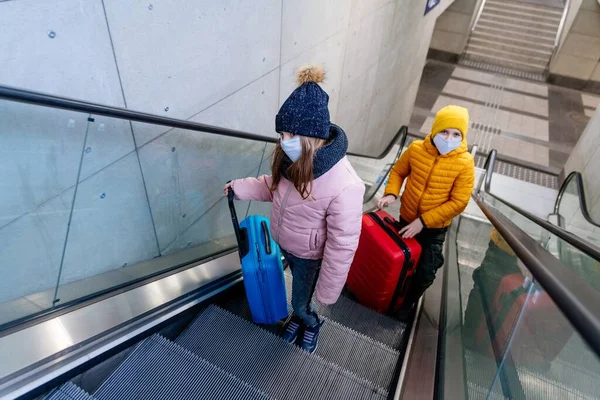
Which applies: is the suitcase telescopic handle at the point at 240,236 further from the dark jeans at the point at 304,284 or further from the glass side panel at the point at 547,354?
the glass side panel at the point at 547,354

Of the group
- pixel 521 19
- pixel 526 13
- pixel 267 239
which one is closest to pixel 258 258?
pixel 267 239

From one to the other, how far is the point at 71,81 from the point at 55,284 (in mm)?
968

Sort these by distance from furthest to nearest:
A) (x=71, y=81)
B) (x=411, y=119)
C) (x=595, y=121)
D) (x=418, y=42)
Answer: (x=411, y=119) < (x=418, y=42) < (x=595, y=121) < (x=71, y=81)

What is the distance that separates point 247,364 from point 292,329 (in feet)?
1.57

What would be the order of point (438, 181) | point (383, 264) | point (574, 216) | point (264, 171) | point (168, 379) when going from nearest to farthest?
point (168, 379)
point (438, 181)
point (383, 264)
point (264, 171)
point (574, 216)

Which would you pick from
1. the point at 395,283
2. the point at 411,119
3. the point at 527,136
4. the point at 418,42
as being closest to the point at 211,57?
the point at 395,283

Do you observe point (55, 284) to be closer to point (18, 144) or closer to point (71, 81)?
point (18, 144)

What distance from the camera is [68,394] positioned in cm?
161

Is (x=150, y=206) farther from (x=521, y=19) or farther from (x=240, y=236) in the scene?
(x=521, y=19)

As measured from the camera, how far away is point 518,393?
1.51 meters

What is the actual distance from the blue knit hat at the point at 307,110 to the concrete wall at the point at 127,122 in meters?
0.94

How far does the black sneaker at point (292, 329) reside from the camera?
8.56 ft

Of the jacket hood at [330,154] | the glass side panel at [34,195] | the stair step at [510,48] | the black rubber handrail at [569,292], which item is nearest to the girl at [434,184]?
the jacket hood at [330,154]

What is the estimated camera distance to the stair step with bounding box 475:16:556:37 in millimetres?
16312
